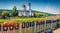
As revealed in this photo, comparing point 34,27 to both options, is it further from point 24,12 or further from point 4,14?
point 4,14

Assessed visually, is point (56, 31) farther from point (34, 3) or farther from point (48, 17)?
point (34, 3)

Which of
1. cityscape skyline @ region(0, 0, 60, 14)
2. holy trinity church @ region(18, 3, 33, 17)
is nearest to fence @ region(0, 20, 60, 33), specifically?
holy trinity church @ region(18, 3, 33, 17)

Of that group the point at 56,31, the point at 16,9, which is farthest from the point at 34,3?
the point at 56,31

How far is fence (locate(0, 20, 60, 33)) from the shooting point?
2971mm

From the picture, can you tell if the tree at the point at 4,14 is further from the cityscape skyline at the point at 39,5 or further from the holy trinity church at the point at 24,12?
the holy trinity church at the point at 24,12

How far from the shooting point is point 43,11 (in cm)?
419

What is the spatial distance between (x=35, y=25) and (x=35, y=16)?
Answer: 31 cm

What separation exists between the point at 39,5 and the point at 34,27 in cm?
57

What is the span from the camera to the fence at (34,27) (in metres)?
2.97

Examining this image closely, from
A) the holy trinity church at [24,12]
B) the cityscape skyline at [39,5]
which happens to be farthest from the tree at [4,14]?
the holy trinity church at [24,12]

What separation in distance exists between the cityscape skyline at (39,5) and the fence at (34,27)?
290 millimetres

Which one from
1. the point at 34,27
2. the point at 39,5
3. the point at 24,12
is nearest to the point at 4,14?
the point at 24,12

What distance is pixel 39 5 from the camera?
4.09 meters

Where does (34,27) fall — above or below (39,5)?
below
